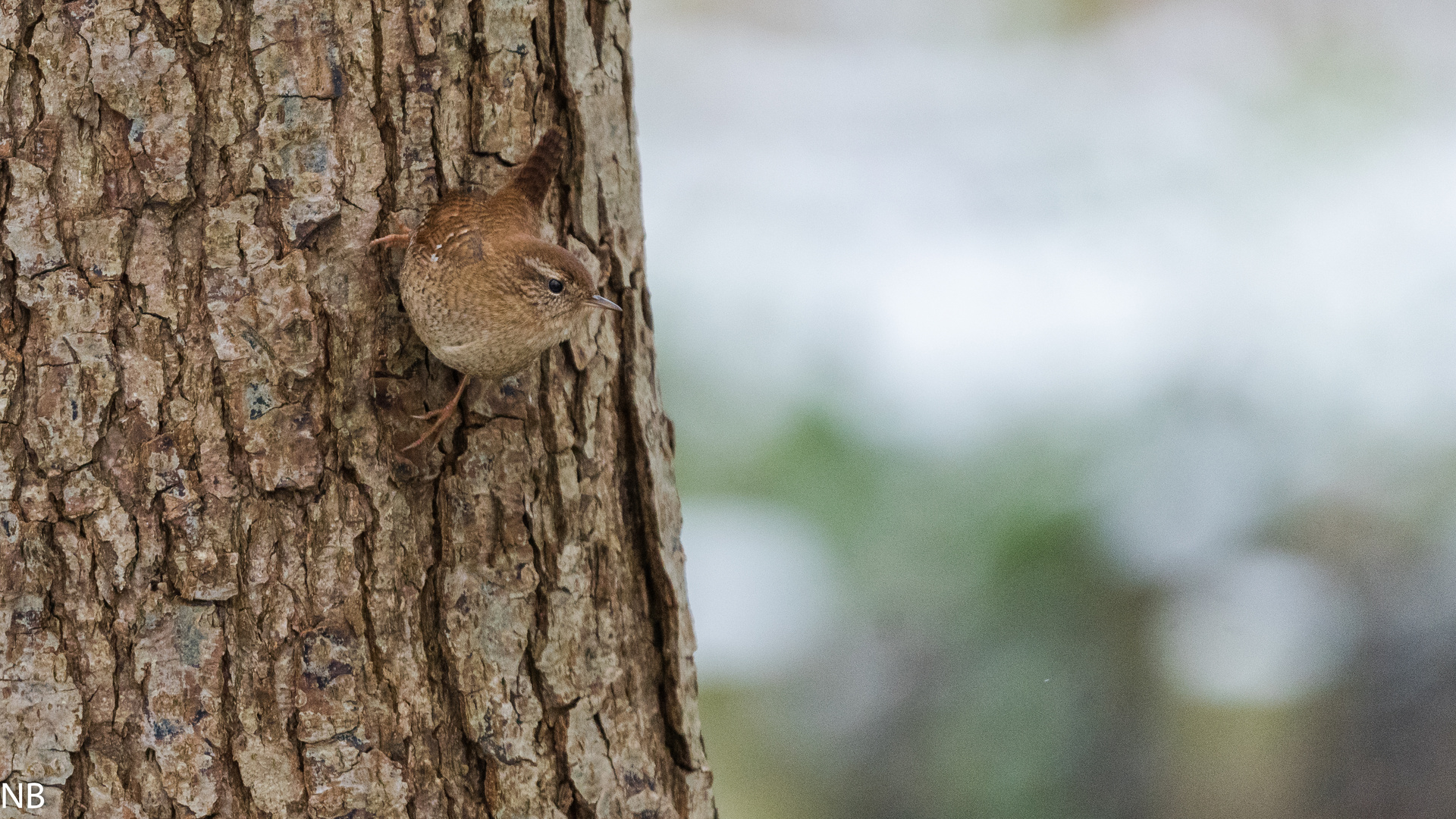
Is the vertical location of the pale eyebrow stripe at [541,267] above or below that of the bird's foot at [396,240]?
below

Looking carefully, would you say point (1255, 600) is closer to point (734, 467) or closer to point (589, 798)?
point (734, 467)

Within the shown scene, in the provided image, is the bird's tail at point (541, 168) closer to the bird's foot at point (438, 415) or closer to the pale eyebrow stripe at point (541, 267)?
the pale eyebrow stripe at point (541, 267)

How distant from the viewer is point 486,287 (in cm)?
114

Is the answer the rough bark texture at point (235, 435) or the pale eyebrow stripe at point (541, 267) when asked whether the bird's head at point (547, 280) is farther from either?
the rough bark texture at point (235, 435)

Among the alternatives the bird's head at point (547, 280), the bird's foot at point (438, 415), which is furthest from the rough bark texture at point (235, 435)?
the bird's head at point (547, 280)

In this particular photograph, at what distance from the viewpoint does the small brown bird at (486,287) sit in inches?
44.7

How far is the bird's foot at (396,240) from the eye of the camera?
1.20 m

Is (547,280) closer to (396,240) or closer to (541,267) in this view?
(541,267)

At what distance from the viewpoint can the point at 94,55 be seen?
3.82 ft

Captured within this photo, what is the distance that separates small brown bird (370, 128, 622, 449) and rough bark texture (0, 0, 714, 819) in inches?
Result: 2.5

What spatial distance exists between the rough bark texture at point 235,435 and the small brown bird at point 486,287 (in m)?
0.06

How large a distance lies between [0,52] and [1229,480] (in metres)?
2.18

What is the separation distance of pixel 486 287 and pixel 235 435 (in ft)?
1.03

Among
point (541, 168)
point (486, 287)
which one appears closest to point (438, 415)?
point (486, 287)
